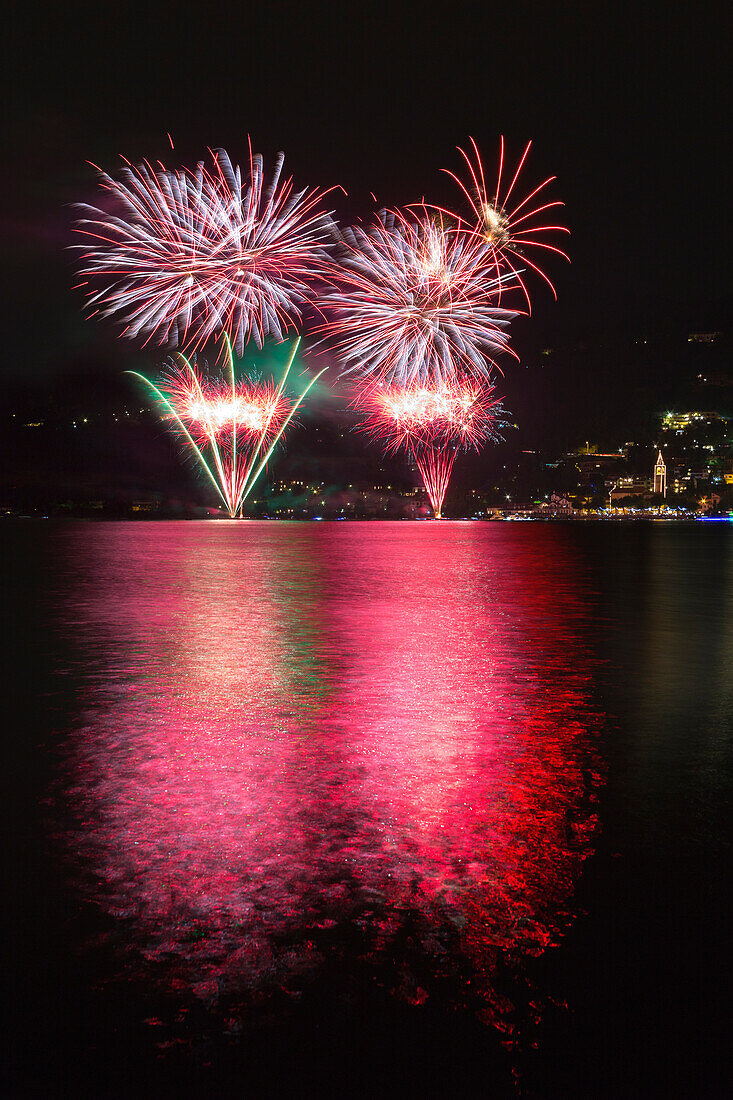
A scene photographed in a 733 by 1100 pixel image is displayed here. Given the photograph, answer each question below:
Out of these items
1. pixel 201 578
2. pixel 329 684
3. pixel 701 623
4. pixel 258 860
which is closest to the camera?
pixel 258 860

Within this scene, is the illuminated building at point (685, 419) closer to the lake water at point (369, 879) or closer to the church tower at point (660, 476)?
the church tower at point (660, 476)

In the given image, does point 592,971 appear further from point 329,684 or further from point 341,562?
point 341,562

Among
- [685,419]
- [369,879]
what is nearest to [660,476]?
[685,419]

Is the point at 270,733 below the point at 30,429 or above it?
below

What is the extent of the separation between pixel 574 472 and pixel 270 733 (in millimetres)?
175816

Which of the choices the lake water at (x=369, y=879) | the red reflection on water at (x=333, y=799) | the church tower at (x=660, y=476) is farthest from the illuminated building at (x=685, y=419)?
the lake water at (x=369, y=879)

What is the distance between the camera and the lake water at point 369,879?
2.13 m

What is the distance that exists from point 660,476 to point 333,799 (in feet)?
558

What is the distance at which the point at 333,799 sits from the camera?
13.2 ft

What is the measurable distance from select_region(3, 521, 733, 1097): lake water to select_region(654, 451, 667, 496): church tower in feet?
532

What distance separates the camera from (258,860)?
3.24 meters

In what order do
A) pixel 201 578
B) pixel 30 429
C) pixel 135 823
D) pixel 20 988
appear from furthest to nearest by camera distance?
pixel 30 429 → pixel 201 578 → pixel 135 823 → pixel 20 988

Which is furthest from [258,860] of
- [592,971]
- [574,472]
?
[574,472]

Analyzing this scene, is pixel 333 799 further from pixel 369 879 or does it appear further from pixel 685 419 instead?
pixel 685 419
